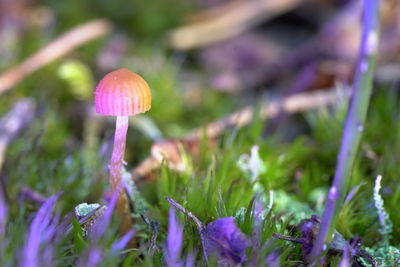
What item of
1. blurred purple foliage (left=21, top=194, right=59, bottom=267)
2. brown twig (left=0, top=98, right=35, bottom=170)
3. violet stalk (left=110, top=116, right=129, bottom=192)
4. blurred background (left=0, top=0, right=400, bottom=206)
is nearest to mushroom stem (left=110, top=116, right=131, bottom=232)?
violet stalk (left=110, top=116, right=129, bottom=192)

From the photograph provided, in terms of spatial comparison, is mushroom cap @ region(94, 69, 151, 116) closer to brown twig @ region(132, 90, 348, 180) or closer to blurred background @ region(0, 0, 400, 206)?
blurred background @ region(0, 0, 400, 206)

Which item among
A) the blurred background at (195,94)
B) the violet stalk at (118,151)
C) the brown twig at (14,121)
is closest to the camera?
the violet stalk at (118,151)

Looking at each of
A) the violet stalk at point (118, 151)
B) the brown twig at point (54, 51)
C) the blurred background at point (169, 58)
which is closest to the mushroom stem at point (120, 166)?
the violet stalk at point (118, 151)

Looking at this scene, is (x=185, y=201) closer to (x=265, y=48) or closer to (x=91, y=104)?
(x=91, y=104)

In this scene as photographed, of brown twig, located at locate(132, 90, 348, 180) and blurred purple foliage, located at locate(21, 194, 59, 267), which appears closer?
blurred purple foliage, located at locate(21, 194, 59, 267)

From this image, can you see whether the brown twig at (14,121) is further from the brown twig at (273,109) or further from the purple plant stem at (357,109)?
the purple plant stem at (357,109)
